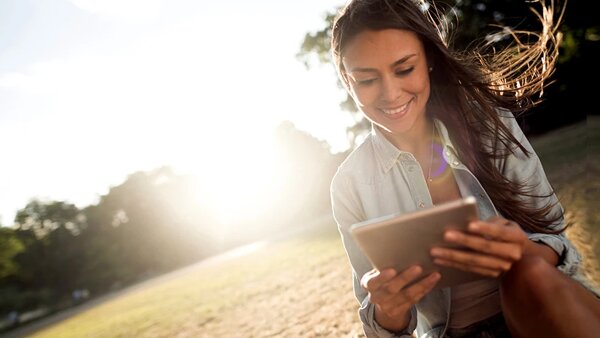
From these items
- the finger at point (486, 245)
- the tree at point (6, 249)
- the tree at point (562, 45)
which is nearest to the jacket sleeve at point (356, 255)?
the finger at point (486, 245)

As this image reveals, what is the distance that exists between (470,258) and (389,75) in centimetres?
113

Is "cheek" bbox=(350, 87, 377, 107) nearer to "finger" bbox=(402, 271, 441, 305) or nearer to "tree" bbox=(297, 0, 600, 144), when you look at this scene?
"finger" bbox=(402, 271, 441, 305)

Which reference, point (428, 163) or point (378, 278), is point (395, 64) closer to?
point (428, 163)

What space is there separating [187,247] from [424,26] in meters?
44.4

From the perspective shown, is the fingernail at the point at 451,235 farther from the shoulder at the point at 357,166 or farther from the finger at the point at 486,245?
the shoulder at the point at 357,166

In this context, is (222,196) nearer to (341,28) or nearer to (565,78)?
(565,78)

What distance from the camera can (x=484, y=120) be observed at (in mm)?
2352

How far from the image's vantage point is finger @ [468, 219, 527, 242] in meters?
1.31

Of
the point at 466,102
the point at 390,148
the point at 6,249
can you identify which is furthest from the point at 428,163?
the point at 6,249

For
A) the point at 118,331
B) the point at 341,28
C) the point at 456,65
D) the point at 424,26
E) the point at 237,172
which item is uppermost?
the point at 237,172

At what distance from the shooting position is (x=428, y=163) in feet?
8.22

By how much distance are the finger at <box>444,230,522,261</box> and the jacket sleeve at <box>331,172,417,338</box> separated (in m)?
0.76

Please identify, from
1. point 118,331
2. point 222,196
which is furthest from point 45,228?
point 118,331

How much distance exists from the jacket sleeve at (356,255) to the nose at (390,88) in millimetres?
562
